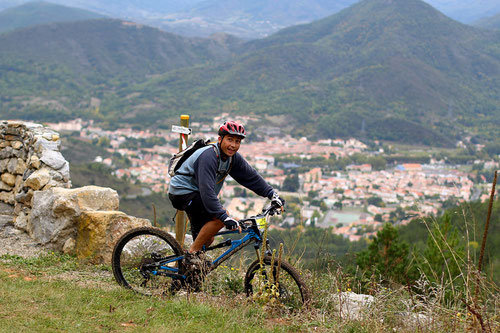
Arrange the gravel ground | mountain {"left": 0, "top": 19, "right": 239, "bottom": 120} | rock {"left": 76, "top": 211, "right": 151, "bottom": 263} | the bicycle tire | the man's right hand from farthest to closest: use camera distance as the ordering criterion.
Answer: mountain {"left": 0, "top": 19, "right": 239, "bottom": 120} < the gravel ground < rock {"left": 76, "top": 211, "right": 151, "bottom": 263} < the bicycle tire < the man's right hand

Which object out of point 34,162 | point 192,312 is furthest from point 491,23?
point 192,312

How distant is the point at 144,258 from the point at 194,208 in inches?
26.6

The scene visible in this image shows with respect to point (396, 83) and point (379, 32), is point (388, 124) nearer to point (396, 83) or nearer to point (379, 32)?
point (396, 83)

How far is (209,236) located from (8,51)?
10172 centimetres

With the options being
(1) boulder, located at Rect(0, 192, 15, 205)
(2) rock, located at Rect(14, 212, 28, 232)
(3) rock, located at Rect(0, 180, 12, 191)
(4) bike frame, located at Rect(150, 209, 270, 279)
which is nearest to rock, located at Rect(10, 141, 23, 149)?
(3) rock, located at Rect(0, 180, 12, 191)

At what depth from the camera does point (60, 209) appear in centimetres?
519

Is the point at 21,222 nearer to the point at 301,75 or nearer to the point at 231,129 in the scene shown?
the point at 231,129

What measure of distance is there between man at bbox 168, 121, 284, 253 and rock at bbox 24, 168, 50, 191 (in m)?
2.76

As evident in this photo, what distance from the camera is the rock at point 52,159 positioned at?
238 inches

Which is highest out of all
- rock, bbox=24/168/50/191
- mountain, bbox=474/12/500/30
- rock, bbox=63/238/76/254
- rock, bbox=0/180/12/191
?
mountain, bbox=474/12/500/30

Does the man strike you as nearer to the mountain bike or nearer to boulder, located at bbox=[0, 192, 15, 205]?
the mountain bike

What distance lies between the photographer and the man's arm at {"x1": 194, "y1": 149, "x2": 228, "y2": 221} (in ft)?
11.8

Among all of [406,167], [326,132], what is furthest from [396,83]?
[406,167]

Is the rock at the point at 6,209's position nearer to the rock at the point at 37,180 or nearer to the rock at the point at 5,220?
the rock at the point at 5,220
